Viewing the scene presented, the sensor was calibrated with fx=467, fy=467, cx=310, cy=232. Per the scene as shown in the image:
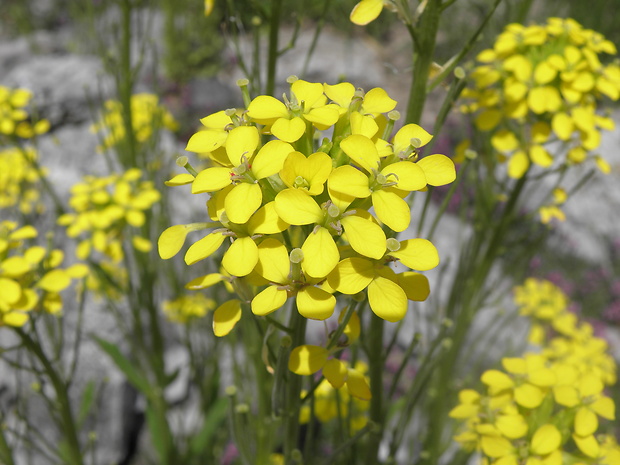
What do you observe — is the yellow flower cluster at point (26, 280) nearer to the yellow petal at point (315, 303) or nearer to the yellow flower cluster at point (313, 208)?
the yellow flower cluster at point (313, 208)

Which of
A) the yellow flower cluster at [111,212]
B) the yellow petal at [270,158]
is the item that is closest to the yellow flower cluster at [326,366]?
the yellow petal at [270,158]

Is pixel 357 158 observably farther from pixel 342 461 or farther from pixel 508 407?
pixel 342 461

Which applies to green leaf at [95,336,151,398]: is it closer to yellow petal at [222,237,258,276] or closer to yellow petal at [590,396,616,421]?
yellow petal at [222,237,258,276]

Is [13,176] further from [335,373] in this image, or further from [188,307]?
[335,373]

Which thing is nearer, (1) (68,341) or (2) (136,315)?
(2) (136,315)

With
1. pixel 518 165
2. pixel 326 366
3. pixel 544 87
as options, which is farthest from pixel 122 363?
pixel 544 87

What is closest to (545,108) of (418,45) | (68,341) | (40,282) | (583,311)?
(418,45)
